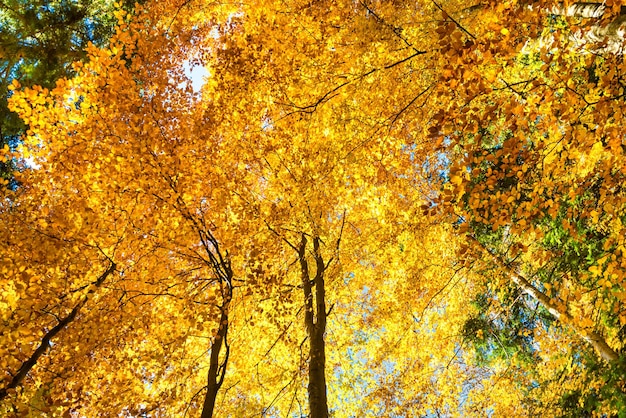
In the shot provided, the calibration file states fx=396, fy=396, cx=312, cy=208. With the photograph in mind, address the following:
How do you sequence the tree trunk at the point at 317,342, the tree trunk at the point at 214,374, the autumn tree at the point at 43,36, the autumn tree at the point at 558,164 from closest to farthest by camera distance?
the autumn tree at the point at 558,164 → the tree trunk at the point at 214,374 → the tree trunk at the point at 317,342 → the autumn tree at the point at 43,36

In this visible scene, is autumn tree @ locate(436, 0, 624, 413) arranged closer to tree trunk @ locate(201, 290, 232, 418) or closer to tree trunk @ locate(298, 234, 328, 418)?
tree trunk @ locate(298, 234, 328, 418)

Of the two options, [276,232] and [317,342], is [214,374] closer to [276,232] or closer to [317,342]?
[317,342]

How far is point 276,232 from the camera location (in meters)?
8.48

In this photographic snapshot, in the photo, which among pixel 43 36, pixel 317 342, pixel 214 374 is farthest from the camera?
pixel 43 36

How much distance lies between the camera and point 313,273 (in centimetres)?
1050

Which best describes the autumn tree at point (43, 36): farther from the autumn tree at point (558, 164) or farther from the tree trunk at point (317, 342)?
the autumn tree at point (558, 164)

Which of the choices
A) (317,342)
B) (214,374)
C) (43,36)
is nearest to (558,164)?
(317,342)

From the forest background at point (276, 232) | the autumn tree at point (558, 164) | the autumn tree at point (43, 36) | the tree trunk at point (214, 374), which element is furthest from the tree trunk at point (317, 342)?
the autumn tree at point (43, 36)

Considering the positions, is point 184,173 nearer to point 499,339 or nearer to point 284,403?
point 284,403

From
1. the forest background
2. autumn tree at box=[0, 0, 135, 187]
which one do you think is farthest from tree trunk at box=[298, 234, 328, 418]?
autumn tree at box=[0, 0, 135, 187]

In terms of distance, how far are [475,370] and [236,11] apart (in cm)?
1314

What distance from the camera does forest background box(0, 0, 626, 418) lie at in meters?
6.76

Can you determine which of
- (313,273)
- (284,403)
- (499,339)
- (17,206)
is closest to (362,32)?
(313,273)

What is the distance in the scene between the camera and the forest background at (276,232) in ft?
22.2
